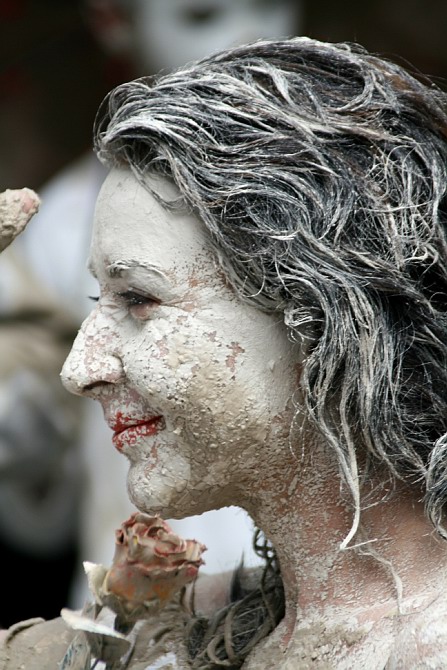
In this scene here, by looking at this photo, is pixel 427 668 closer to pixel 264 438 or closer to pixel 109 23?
pixel 264 438

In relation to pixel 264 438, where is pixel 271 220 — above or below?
above

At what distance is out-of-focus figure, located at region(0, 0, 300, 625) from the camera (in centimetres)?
461

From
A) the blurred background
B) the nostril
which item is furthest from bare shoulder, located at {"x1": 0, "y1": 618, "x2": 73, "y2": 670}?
the blurred background

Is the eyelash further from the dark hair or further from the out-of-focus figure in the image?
the out-of-focus figure

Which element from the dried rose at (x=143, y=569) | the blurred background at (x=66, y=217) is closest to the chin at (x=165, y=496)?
the dried rose at (x=143, y=569)

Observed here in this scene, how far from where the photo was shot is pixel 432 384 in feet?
7.45

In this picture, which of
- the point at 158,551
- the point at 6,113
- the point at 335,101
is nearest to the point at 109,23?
the point at 6,113

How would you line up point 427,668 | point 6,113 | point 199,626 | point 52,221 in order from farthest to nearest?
point 6,113
point 52,221
point 199,626
point 427,668

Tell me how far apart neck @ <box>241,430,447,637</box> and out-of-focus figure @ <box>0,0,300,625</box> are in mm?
1879

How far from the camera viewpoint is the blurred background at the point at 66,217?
4.73 m

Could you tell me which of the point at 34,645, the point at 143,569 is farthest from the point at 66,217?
the point at 143,569

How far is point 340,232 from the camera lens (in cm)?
223

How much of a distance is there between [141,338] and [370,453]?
0.37 meters

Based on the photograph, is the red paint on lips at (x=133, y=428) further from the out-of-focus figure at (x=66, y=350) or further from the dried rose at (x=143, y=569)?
the out-of-focus figure at (x=66, y=350)
